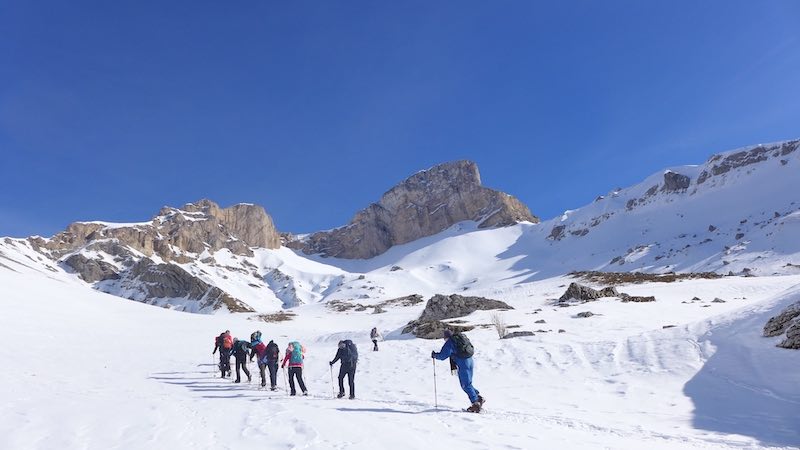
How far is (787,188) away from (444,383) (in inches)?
4027

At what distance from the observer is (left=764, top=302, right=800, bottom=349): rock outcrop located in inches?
536

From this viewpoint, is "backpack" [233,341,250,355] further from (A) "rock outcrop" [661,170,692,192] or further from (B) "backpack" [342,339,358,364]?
(A) "rock outcrop" [661,170,692,192]

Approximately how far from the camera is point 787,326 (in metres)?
14.6

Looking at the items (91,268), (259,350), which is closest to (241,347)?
(259,350)

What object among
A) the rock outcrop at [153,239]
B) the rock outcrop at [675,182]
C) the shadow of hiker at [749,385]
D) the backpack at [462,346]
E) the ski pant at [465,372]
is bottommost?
the shadow of hiker at [749,385]

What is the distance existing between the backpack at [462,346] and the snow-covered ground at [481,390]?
1.23 meters

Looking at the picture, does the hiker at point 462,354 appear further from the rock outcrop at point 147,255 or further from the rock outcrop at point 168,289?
the rock outcrop at point 168,289

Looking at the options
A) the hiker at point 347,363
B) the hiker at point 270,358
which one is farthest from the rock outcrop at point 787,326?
the hiker at point 270,358

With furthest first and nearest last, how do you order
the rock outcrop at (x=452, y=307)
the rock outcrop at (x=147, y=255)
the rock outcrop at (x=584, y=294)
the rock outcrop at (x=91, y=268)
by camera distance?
the rock outcrop at (x=91, y=268), the rock outcrop at (x=147, y=255), the rock outcrop at (x=584, y=294), the rock outcrop at (x=452, y=307)

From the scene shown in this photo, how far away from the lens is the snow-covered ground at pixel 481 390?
28.5 feet

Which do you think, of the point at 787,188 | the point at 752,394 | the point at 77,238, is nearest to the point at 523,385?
the point at 752,394

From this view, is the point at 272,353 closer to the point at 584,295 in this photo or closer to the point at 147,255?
the point at 584,295

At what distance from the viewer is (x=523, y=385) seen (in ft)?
52.7

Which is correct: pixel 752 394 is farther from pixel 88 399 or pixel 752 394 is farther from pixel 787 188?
pixel 787 188
